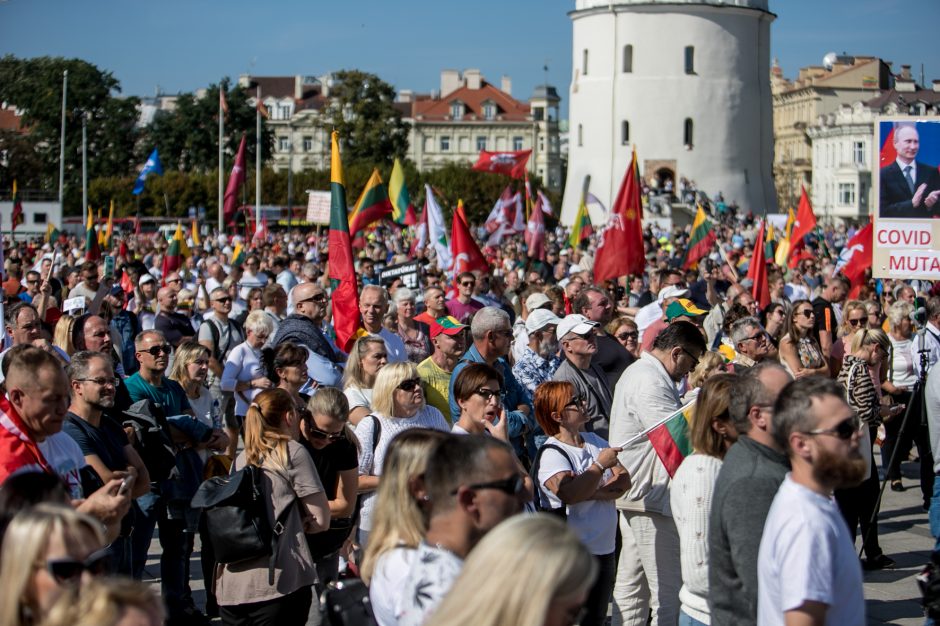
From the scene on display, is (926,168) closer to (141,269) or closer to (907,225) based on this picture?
(907,225)

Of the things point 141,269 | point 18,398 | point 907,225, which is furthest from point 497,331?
point 141,269

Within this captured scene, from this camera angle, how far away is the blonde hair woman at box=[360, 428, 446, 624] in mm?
3268

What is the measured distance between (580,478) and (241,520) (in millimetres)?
1384

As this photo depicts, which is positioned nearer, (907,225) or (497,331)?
(497,331)

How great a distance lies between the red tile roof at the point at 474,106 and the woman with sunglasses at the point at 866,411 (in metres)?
95.5

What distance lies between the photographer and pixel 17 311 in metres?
7.61

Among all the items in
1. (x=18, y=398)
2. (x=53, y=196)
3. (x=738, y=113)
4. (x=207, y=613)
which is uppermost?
(x=738, y=113)

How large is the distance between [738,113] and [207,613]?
5713cm

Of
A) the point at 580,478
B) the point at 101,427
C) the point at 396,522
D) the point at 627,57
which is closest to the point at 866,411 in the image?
the point at 580,478

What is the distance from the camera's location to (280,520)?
489 centimetres

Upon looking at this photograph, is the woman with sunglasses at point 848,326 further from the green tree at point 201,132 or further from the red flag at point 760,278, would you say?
the green tree at point 201,132

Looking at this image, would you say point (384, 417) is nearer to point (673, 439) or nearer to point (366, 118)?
point (673, 439)

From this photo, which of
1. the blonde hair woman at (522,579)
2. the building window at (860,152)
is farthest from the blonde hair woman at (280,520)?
the building window at (860,152)

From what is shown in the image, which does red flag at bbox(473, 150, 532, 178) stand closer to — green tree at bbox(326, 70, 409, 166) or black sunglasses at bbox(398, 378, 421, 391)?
black sunglasses at bbox(398, 378, 421, 391)
